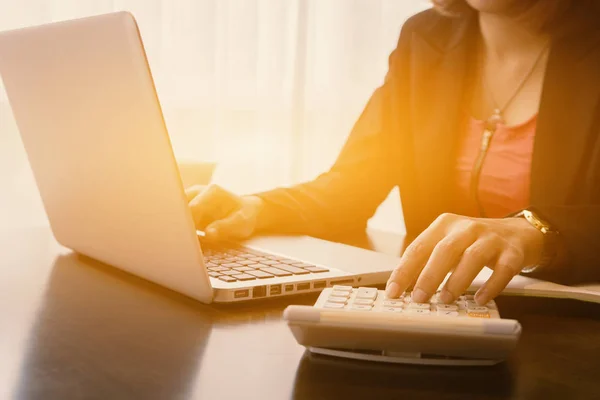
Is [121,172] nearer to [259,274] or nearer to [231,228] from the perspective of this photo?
[259,274]

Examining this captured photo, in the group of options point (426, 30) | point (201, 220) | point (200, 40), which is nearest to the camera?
point (201, 220)

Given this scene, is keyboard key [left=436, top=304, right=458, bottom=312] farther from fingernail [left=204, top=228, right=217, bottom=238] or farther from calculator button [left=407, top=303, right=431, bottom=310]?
fingernail [left=204, top=228, right=217, bottom=238]

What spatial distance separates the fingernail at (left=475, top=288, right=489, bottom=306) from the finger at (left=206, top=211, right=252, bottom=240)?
1.43 feet

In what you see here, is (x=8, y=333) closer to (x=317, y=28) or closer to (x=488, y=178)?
(x=488, y=178)

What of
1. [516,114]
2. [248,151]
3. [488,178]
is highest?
[516,114]

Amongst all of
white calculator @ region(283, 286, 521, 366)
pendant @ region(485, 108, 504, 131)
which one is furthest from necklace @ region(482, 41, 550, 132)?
white calculator @ region(283, 286, 521, 366)

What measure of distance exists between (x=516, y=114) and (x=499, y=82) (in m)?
0.09

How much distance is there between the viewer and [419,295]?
59 centimetres

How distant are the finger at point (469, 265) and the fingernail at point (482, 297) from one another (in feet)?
0.04

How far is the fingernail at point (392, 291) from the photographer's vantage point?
60 cm

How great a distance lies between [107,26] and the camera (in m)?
0.62

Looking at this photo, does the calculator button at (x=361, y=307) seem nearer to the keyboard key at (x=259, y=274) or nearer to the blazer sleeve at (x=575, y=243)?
the keyboard key at (x=259, y=274)

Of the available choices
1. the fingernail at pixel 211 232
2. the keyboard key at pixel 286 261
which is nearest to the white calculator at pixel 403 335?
the keyboard key at pixel 286 261

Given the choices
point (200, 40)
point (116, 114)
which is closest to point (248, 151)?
point (200, 40)
